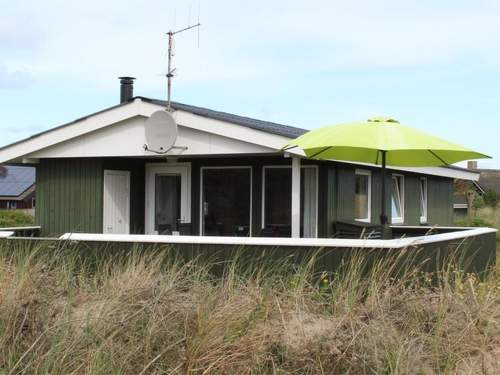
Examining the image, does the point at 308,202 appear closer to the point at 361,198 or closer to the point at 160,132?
the point at 361,198

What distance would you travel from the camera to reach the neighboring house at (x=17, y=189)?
4031 centimetres

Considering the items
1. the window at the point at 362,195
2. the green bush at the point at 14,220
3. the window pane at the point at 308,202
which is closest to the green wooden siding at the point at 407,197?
the window at the point at 362,195

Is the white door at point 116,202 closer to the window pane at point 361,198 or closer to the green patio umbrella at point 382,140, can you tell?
the window pane at point 361,198

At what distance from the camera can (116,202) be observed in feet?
44.4

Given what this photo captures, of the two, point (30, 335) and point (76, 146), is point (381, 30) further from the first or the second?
point (30, 335)

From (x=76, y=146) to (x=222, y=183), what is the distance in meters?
2.91

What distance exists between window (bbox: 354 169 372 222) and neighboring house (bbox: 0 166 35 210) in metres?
29.4

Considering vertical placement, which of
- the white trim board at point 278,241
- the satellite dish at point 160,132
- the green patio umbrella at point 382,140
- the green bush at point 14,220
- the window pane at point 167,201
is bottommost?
the green bush at point 14,220

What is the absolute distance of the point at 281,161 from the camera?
1256 centimetres

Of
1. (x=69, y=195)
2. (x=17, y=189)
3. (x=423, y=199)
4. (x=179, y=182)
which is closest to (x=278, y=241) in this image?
(x=179, y=182)

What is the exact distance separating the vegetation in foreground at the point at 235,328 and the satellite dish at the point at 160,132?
6.01 meters

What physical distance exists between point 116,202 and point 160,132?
249 cm

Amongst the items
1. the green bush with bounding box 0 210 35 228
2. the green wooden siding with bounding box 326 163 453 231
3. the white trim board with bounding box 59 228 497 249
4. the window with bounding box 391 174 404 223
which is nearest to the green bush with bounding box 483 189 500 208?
the green wooden siding with bounding box 326 163 453 231

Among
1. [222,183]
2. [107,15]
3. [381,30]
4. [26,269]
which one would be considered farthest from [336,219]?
[26,269]
